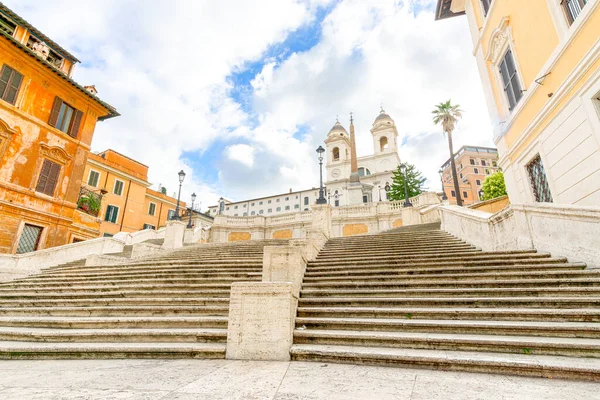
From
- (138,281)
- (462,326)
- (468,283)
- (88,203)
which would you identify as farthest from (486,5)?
(88,203)

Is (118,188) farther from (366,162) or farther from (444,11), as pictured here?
(366,162)

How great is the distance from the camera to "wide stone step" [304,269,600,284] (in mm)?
5864

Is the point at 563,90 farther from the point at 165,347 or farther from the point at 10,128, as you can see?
the point at 10,128

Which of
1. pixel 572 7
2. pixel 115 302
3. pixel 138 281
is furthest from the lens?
pixel 138 281

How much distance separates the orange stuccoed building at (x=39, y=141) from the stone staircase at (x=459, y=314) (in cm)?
1612

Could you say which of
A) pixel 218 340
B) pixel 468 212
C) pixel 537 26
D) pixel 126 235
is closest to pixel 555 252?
pixel 468 212

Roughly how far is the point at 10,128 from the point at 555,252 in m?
22.9

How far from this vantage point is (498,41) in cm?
1162

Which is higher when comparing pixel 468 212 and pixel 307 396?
pixel 468 212

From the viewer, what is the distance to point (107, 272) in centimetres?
1016

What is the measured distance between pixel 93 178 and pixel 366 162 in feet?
178

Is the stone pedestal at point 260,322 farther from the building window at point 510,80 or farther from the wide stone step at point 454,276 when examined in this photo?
the building window at point 510,80

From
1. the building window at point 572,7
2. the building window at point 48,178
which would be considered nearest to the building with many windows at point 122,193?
the building window at point 48,178

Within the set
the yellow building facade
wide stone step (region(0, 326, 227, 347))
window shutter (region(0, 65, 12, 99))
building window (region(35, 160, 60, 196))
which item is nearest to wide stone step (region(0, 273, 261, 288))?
wide stone step (region(0, 326, 227, 347))
